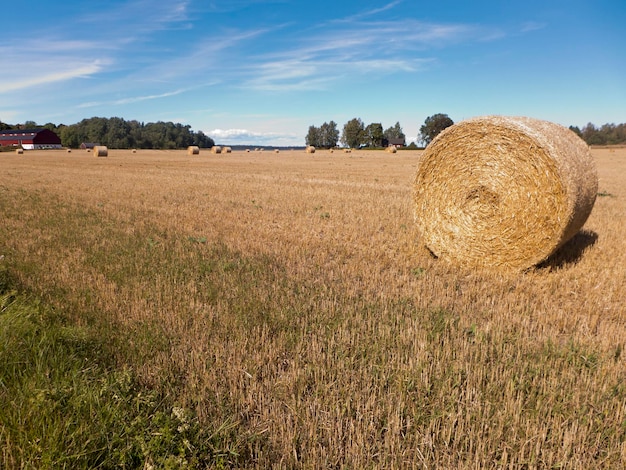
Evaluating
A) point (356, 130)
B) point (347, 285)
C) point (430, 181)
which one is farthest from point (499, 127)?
point (356, 130)

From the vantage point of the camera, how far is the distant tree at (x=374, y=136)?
474 feet

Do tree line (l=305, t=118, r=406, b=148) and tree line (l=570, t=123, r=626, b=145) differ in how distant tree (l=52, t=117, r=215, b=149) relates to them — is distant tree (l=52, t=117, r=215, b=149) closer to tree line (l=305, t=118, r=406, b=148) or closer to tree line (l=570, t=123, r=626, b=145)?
tree line (l=305, t=118, r=406, b=148)

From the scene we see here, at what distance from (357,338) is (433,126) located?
13714 cm

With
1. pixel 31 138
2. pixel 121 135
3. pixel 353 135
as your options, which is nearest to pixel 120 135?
pixel 121 135

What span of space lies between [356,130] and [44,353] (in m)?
154

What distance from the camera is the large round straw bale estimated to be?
711 centimetres

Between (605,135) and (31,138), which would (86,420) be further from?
(31,138)

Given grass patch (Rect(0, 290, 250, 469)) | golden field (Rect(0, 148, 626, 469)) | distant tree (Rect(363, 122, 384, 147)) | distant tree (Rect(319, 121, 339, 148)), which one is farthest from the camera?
distant tree (Rect(319, 121, 339, 148))

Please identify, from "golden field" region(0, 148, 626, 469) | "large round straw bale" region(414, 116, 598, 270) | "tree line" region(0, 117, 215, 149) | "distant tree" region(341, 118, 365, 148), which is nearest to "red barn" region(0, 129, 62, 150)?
"tree line" region(0, 117, 215, 149)

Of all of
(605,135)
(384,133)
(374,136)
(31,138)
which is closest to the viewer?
(605,135)

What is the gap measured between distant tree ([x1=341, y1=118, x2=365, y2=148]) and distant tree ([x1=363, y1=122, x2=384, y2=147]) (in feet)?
7.14

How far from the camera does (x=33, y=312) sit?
15.1ft

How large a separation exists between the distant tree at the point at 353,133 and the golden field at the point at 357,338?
5634 inches

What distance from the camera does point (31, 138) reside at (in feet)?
402
